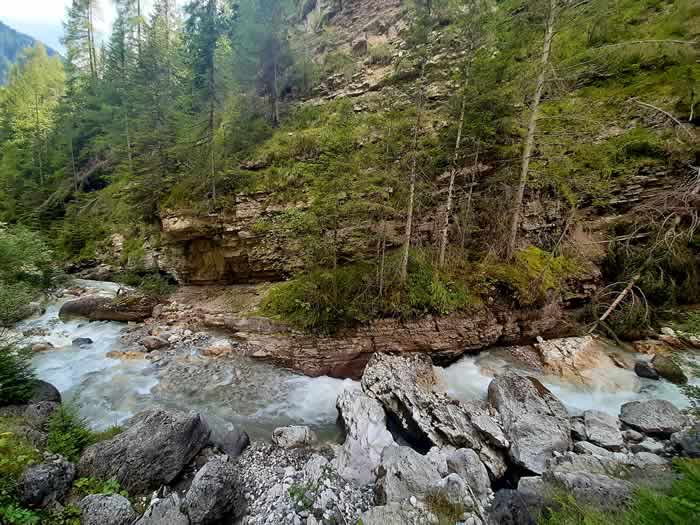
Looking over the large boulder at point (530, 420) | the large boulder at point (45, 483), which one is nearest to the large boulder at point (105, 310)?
the large boulder at point (45, 483)

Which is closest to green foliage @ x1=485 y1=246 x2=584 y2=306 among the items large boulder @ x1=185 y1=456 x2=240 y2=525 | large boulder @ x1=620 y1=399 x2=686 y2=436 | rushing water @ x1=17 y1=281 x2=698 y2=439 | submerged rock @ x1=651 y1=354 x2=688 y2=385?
rushing water @ x1=17 y1=281 x2=698 y2=439

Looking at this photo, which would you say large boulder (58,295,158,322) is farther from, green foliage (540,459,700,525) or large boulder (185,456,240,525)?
green foliage (540,459,700,525)

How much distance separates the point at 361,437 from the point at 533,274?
7.31 meters

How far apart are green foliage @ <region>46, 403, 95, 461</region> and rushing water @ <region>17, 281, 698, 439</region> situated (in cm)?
122

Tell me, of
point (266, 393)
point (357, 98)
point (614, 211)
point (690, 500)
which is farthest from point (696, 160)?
point (266, 393)

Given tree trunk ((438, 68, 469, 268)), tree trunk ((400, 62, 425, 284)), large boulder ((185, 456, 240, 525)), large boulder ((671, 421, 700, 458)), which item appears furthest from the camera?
tree trunk ((438, 68, 469, 268))

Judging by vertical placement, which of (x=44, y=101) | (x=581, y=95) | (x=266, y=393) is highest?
(x=44, y=101)

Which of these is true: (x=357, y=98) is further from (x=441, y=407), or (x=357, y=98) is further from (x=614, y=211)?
(x=441, y=407)

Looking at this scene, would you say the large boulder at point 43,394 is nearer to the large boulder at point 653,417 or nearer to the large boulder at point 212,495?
the large boulder at point 212,495

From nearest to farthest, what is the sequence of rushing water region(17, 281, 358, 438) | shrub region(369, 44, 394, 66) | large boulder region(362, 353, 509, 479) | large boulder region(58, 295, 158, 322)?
1. large boulder region(362, 353, 509, 479)
2. rushing water region(17, 281, 358, 438)
3. large boulder region(58, 295, 158, 322)
4. shrub region(369, 44, 394, 66)

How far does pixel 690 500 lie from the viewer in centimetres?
259

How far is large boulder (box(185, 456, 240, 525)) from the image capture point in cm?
393

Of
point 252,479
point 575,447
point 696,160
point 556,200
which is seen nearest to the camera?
point 252,479

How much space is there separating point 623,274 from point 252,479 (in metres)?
11.7
